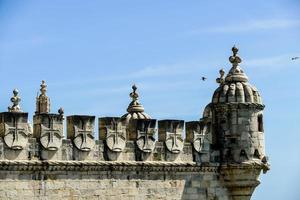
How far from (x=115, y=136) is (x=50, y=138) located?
2195mm

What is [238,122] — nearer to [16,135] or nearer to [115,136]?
[115,136]

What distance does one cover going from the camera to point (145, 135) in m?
Result: 29.8

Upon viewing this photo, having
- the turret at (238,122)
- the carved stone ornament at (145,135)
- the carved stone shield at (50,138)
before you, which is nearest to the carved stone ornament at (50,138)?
the carved stone shield at (50,138)

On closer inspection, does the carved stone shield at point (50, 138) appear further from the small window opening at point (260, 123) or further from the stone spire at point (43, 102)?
the stone spire at point (43, 102)

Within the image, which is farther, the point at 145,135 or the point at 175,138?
the point at 175,138

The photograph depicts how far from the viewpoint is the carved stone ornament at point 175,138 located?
30.3 metres

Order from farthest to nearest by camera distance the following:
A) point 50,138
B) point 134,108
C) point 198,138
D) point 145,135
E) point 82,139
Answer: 1. point 134,108
2. point 198,138
3. point 145,135
4. point 82,139
5. point 50,138

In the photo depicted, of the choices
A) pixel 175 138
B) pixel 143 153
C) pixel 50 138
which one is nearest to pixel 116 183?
pixel 143 153

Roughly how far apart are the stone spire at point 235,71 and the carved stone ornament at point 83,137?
592 centimetres

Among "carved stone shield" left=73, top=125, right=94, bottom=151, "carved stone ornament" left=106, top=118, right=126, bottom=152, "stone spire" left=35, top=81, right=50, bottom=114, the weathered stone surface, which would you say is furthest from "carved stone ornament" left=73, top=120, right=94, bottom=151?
"stone spire" left=35, top=81, right=50, bottom=114

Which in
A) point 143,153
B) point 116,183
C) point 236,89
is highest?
point 236,89

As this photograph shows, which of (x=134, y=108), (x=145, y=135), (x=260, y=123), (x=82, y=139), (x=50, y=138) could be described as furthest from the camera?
(x=134, y=108)

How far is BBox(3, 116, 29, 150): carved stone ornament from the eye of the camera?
2711cm

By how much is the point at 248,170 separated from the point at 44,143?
7299 mm
